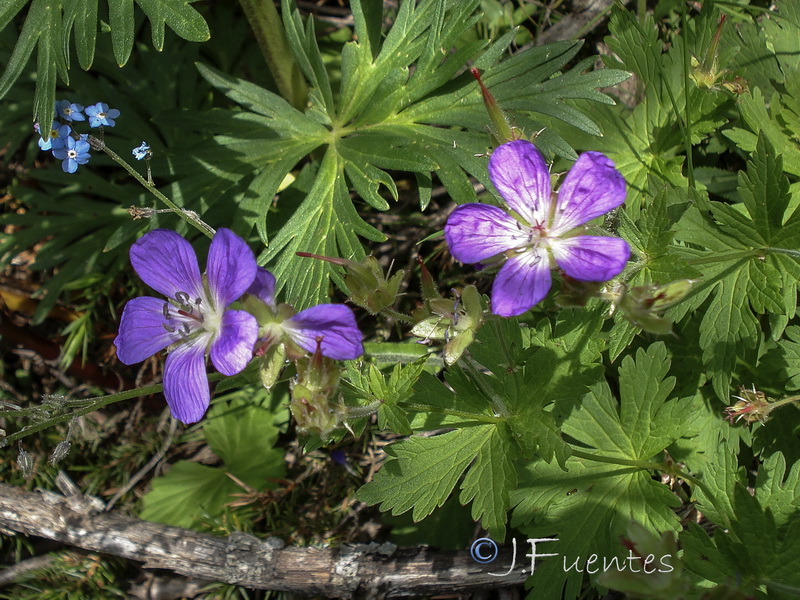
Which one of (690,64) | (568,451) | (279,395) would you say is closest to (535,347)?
(568,451)

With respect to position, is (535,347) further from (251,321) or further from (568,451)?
(251,321)

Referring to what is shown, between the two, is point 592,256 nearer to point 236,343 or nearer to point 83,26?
point 236,343

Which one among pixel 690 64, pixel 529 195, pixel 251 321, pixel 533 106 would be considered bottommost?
pixel 251 321

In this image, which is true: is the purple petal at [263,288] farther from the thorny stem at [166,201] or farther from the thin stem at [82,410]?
the thin stem at [82,410]

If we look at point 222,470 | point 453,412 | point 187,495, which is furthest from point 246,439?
point 453,412

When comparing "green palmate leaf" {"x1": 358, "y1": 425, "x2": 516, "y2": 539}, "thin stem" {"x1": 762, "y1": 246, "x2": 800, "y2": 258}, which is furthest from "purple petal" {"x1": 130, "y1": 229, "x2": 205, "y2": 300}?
"thin stem" {"x1": 762, "y1": 246, "x2": 800, "y2": 258}

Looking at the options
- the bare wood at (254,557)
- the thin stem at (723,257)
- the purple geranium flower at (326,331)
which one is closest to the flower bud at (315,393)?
the purple geranium flower at (326,331)

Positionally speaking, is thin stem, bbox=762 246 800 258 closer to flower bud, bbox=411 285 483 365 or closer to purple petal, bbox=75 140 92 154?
flower bud, bbox=411 285 483 365
